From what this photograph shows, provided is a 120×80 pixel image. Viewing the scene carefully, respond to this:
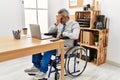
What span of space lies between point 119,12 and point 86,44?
0.95 metres

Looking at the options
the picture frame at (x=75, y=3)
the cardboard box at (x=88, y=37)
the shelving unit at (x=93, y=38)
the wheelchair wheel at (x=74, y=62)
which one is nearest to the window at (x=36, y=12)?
the picture frame at (x=75, y=3)

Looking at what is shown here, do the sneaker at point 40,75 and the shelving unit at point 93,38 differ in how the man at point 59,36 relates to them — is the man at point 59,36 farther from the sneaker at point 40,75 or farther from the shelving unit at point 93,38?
the shelving unit at point 93,38

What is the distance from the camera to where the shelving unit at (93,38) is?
2984mm

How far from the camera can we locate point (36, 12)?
388cm

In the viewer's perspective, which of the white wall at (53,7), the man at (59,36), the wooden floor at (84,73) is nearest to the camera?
the man at (59,36)

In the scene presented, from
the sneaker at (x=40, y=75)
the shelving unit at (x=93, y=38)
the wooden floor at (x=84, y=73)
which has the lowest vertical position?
the wooden floor at (x=84, y=73)

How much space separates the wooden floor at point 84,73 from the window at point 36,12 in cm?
121

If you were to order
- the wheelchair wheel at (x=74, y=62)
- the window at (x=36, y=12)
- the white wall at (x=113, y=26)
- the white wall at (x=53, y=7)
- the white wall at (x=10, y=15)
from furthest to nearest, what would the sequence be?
the white wall at (x=53, y=7), the window at (x=36, y=12), the white wall at (x=10, y=15), the white wall at (x=113, y=26), the wheelchair wheel at (x=74, y=62)

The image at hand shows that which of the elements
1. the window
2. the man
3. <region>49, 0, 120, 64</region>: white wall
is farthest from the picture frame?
the man

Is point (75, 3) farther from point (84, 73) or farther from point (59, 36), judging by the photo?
point (84, 73)

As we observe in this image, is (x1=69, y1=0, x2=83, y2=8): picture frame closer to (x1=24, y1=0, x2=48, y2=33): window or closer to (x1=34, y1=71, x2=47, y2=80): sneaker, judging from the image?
(x1=24, y1=0, x2=48, y2=33): window

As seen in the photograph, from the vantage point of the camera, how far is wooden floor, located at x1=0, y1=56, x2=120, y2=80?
2471mm

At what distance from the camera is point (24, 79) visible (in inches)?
94.3

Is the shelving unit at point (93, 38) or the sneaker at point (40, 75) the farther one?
the shelving unit at point (93, 38)
